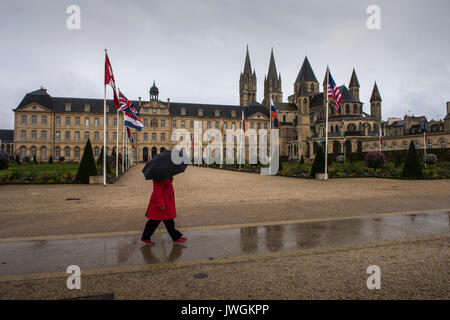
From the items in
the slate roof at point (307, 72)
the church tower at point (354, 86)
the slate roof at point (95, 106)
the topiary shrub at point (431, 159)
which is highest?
the slate roof at point (307, 72)

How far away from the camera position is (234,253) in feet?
13.3

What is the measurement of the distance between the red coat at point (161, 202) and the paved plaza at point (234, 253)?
1.52 feet

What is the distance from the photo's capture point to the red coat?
4418mm

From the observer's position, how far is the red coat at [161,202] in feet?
14.5

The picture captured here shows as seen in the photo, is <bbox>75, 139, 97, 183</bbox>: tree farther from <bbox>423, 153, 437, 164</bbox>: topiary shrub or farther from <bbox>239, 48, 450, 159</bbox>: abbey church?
<bbox>239, 48, 450, 159</bbox>: abbey church

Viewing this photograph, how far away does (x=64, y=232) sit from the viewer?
5.26 m

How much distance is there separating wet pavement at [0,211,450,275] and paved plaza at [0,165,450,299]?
14mm

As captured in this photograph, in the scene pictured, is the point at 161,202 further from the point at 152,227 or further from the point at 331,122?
the point at 331,122

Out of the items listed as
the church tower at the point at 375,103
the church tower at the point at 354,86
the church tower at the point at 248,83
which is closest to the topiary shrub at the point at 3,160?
the church tower at the point at 248,83

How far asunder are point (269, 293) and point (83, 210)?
6130 millimetres

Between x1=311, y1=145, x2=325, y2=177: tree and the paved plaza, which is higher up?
x1=311, y1=145, x2=325, y2=177: tree

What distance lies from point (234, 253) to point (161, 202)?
1.29m

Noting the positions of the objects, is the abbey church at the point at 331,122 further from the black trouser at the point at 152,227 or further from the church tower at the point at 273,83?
the black trouser at the point at 152,227

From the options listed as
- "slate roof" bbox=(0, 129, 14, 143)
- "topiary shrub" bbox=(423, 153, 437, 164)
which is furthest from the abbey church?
"slate roof" bbox=(0, 129, 14, 143)
